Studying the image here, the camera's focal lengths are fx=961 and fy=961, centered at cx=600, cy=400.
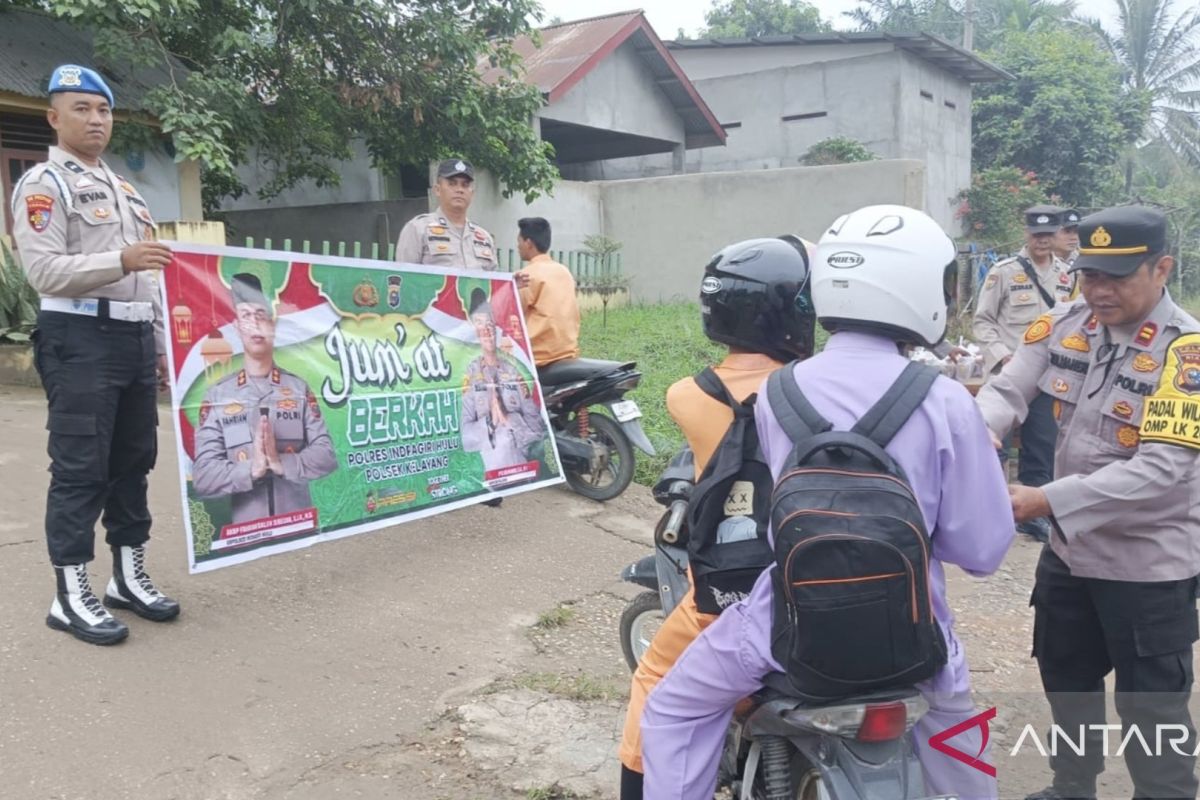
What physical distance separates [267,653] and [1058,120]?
913 inches

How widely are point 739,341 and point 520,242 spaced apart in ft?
13.5

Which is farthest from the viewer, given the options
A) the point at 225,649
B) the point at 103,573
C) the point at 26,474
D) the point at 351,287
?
the point at 26,474

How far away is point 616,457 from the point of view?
6.06 meters

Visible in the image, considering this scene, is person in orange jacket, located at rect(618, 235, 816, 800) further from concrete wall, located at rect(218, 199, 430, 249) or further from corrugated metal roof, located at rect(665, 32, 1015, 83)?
corrugated metal roof, located at rect(665, 32, 1015, 83)

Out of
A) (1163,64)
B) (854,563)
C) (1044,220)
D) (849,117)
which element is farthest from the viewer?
(1163,64)

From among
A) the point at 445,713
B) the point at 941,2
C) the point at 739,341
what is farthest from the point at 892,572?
the point at 941,2

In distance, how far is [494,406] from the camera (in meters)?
5.27

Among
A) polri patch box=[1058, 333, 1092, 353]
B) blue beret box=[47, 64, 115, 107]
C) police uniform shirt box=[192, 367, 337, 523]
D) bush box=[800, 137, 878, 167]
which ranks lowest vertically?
police uniform shirt box=[192, 367, 337, 523]

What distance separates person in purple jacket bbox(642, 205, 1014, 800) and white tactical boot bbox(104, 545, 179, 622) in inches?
95.7

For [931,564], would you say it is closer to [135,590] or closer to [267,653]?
[267,653]

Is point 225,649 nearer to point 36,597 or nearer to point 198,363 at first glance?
point 36,597

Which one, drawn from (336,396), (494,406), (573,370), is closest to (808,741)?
(336,396)

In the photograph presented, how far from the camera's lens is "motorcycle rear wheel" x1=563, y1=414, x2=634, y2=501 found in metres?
5.98

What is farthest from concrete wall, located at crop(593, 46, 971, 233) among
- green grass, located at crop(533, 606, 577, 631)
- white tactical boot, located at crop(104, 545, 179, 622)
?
white tactical boot, located at crop(104, 545, 179, 622)
